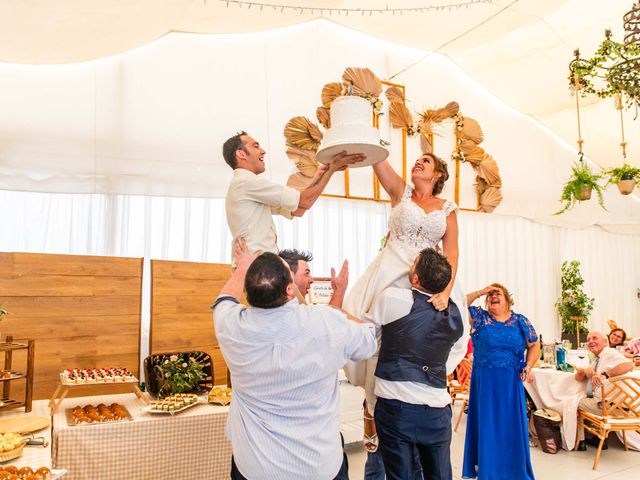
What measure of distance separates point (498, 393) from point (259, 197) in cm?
292

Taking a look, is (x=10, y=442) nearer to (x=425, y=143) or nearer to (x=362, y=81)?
(x=362, y=81)

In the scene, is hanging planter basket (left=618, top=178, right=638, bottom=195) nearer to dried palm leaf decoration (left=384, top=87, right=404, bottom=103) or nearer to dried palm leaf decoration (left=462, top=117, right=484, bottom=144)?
dried palm leaf decoration (left=462, top=117, right=484, bottom=144)

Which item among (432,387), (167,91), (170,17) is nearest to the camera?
(432,387)

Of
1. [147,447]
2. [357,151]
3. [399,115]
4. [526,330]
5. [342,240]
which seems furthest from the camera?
[399,115]

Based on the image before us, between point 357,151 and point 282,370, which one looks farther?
point 357,151

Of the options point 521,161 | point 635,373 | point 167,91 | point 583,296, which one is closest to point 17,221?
point 167,91

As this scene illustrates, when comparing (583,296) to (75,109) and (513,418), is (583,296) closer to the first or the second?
(513,418)

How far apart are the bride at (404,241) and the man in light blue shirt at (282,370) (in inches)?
27.3

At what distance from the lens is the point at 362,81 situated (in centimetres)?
684

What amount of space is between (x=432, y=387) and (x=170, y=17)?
165 inches

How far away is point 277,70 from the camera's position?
6.70 m

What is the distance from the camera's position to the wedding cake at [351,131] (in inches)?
100.0

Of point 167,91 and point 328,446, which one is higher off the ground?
point 167,91

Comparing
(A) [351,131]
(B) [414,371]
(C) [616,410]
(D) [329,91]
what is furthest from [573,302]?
(A) [351,131]
